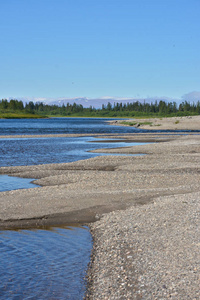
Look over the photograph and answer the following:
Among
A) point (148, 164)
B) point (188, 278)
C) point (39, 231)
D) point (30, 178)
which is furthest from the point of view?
point (148, 164)

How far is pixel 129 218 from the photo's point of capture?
15.6m

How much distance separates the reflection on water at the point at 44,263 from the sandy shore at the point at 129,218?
500mm

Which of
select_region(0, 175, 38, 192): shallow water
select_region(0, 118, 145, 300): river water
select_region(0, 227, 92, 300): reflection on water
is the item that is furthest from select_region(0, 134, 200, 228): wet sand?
select_region(0, 227, 92, 300): reflection on water

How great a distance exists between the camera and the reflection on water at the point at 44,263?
9822mm

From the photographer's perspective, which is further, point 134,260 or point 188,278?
point 134,260

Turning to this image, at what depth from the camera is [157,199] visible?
61.0 ft

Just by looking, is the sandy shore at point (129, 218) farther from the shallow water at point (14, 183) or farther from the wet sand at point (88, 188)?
the shallow water at point (14, 183)

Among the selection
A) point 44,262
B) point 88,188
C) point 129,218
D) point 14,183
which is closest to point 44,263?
point 44,262

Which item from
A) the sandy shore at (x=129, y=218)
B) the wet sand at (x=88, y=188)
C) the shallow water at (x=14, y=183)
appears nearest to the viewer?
the sandy shore at (x=129, y=218)

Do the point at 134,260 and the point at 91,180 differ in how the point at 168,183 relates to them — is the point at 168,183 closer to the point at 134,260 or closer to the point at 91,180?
the point at 91,180

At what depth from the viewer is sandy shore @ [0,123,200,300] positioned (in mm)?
9703

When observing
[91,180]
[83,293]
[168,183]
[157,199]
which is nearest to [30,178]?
[91,180]

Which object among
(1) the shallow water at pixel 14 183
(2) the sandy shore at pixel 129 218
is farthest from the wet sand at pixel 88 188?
(1) the shallow water at pixel 14 183

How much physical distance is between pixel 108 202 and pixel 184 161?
56.3ft
